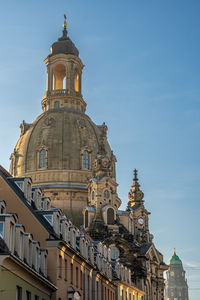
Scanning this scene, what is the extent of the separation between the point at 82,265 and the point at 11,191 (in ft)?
37.3

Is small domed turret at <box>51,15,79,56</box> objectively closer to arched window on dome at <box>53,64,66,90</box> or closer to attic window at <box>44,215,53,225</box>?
arched window on dome at <box>53,64,66,90</box>

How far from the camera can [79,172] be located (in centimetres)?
11688

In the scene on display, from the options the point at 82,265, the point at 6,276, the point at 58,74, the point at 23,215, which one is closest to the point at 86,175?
the point at 58,74

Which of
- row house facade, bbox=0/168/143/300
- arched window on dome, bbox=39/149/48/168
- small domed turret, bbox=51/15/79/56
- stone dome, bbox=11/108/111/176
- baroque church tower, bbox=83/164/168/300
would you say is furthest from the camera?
small domed turret, bbox=51/15/79/56

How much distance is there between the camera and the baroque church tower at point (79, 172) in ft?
349

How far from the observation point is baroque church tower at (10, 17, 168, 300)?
106250 millimetres

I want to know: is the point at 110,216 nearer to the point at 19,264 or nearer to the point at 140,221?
the point at 140,221

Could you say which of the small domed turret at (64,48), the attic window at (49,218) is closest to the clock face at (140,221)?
the small domed turret at (64,48)

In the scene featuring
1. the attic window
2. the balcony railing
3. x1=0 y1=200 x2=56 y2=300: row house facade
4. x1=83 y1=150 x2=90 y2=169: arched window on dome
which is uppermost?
the balcony railing

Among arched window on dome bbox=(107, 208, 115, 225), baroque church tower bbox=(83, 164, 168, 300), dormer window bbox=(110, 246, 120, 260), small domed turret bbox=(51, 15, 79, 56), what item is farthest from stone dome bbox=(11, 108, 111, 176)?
dormer window bbox=(110, 246, 120, 260)

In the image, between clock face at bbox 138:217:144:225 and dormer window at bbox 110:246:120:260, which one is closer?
dormer window at bbox 110:246:120:260

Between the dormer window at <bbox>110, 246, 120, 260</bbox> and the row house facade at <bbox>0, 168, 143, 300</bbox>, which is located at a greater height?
the dormer window at <bbox>110, 246, 120, 260</bbox>

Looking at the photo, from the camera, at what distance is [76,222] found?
11125cm

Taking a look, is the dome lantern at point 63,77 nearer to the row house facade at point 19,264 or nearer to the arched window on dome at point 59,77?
the arched window on dome at point 59,77
